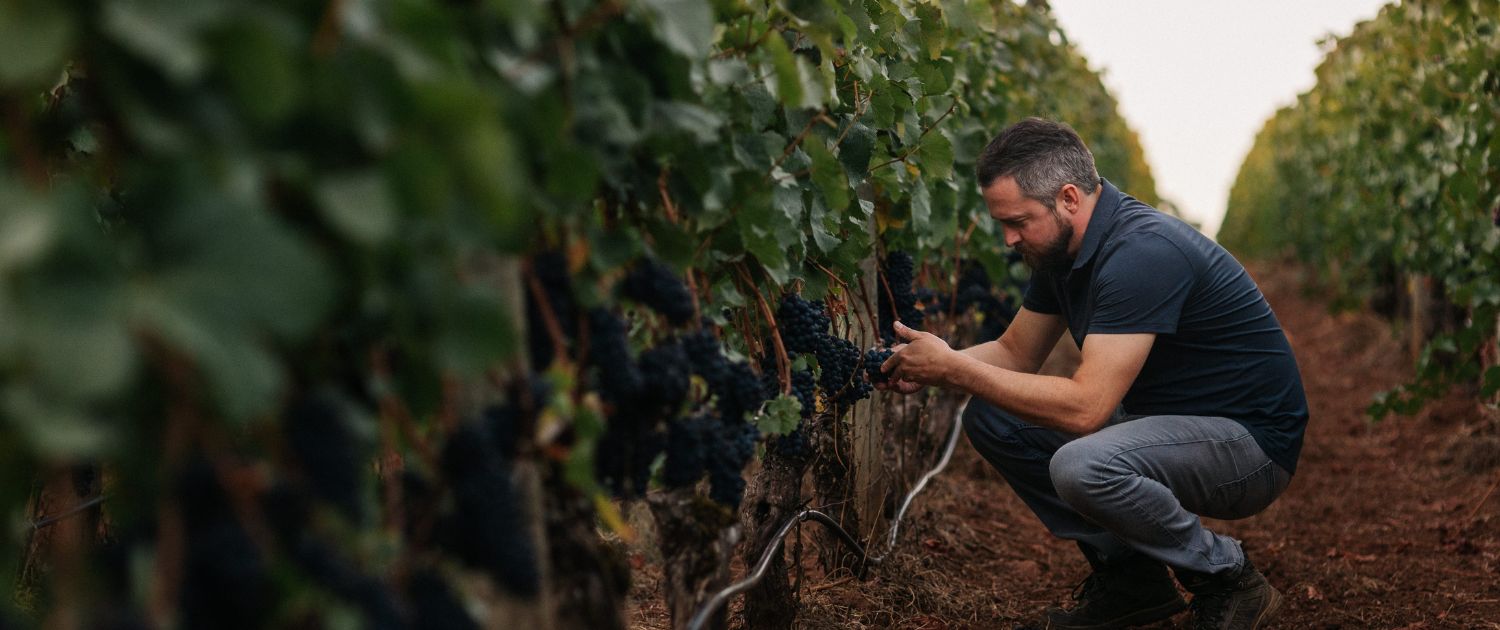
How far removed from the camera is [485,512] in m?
1.44

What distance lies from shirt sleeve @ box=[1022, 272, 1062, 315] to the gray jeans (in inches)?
14.0

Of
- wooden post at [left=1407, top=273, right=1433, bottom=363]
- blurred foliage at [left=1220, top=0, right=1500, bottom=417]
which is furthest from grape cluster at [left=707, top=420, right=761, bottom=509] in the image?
wooden post at [left=1407, top=273, right=1433, bottom=363]

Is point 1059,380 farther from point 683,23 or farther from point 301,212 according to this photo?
point 301,212

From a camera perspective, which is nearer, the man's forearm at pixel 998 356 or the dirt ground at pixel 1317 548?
the dirt ground at pixel 1317 548

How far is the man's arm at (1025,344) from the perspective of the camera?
12.2ft

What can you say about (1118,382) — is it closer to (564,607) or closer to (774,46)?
(774,46)

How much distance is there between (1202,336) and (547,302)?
219 centimetres

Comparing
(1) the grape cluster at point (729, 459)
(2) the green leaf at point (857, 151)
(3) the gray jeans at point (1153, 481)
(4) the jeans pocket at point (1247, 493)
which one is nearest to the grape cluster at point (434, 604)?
(1) the grape cluster at point (729, 459)

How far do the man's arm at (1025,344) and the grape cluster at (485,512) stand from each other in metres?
2.42

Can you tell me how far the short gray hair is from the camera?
324 cm

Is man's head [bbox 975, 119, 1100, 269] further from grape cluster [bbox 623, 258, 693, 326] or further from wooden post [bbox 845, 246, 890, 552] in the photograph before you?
grape cluster [bbox 623, 258, 693, 326]

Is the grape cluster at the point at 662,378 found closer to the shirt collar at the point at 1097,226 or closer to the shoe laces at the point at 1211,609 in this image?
the shirt collar at the point at 1097,226

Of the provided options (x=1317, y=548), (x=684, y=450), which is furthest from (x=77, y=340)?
(x=1317, y=548)

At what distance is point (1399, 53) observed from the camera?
7004mm
